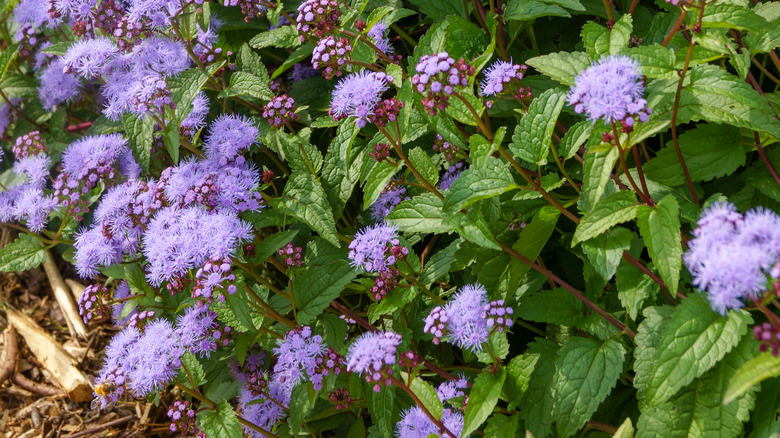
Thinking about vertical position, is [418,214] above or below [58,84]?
below

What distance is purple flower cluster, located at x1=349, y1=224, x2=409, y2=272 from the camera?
2922 mm

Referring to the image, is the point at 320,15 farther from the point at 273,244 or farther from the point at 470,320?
the point at 470,320

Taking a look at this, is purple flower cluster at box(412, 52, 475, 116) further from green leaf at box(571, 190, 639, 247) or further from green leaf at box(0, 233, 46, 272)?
Answer: green leaf at box(0, 233, 46, 272)

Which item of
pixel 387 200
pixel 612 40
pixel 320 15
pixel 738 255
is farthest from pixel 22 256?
pixel 738 255

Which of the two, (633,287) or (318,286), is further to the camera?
(318,286)

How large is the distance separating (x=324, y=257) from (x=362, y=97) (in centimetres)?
105

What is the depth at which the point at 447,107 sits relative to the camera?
2.69 m

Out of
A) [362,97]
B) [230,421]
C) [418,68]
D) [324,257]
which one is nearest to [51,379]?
[230,421]

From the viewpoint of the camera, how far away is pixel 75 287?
5176mm

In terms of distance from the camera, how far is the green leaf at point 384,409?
2834mm

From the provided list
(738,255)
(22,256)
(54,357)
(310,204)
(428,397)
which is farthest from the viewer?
(54,357)

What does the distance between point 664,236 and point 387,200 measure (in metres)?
1.60

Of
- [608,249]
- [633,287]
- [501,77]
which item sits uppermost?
[501,77]

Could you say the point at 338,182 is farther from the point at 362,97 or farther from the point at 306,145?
the point at 362,97
